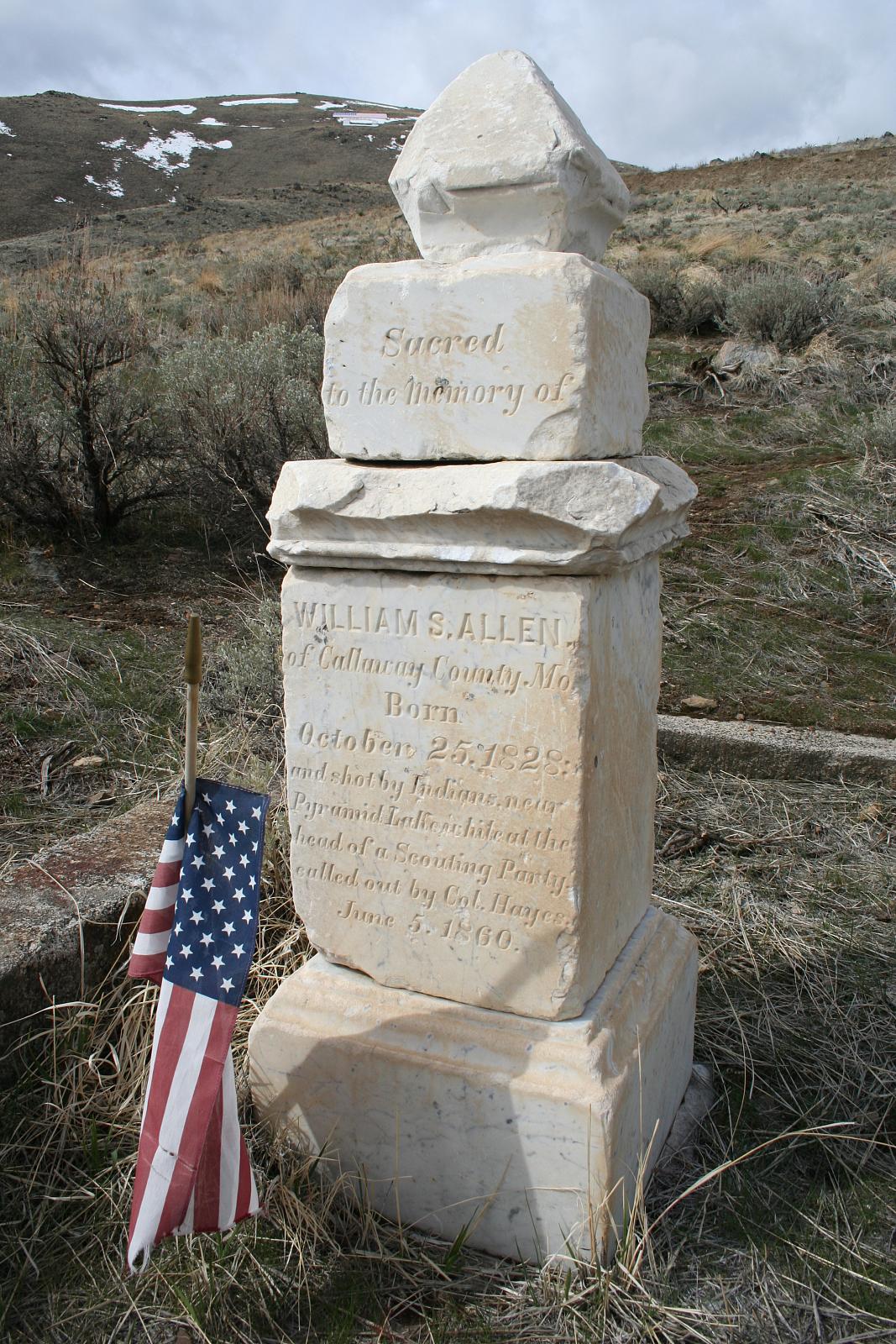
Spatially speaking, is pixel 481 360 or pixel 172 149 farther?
pixel 172 149

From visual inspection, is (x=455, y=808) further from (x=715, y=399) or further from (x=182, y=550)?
(x=715, y=399)

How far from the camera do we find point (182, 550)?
5.82m

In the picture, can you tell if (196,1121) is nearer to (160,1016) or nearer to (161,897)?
(160,1016)

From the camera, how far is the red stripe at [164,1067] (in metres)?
1.73

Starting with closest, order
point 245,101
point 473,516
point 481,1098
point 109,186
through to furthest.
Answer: point 473,516 < point 481,1098 < point 109,186 < point 245,101

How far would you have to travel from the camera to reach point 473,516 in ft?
5.54

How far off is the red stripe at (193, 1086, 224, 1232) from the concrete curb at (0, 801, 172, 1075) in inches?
24.0

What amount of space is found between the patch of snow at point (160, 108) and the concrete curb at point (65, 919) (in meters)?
63.8

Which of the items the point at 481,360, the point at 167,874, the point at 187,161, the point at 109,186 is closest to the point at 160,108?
the point at 187,161

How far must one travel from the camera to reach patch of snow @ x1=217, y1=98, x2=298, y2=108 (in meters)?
64.1

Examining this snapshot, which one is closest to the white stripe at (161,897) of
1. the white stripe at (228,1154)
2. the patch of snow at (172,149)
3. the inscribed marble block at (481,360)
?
the white stripe at (228,1154)

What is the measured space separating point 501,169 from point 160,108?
6996 centimetres

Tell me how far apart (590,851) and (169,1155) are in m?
0.93

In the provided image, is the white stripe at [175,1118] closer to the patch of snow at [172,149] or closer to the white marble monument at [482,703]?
the white marble monument at [482,703]
